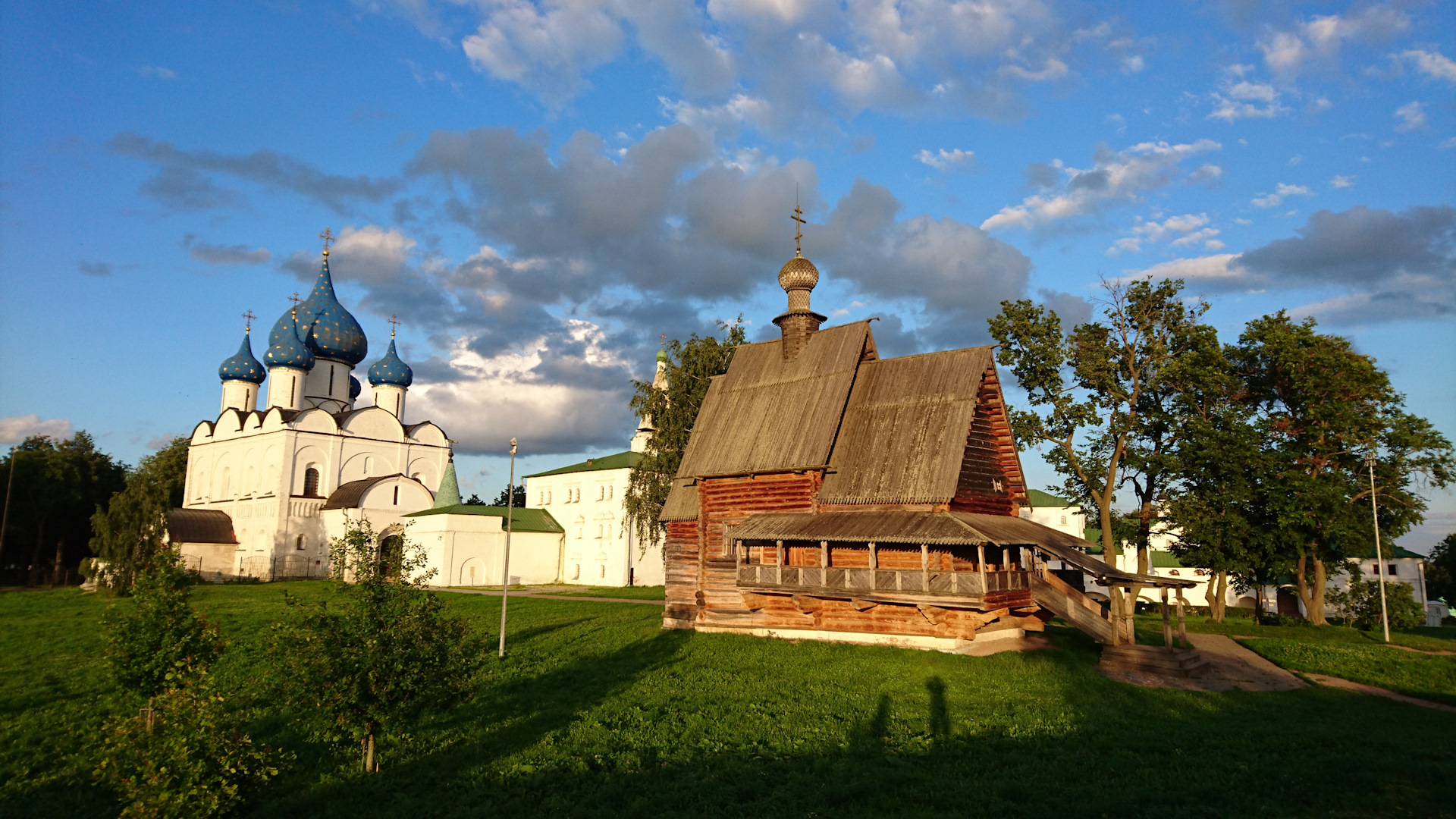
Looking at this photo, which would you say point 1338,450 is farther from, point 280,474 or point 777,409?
point 280,474

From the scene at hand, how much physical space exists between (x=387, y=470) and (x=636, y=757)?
5090 cm

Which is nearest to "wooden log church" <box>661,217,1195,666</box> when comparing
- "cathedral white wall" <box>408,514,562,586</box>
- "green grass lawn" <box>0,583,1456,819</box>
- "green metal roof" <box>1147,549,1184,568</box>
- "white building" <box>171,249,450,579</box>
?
"green grass lawn" <box>0,583,1456,819</box>

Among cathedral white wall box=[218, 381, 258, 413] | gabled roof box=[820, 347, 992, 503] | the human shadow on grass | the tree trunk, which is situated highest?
cathedral white wall box=[218, 381, 258, 413]

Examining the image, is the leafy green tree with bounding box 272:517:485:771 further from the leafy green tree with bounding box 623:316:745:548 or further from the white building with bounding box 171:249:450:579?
the white building with bounding box 171:249:450:579

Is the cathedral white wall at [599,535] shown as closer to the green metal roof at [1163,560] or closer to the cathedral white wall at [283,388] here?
the cathedral white wall at [283,388]

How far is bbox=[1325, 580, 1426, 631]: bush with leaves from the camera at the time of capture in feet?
101

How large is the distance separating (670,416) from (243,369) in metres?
39.2

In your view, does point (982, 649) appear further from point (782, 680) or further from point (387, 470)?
point (387, 470)

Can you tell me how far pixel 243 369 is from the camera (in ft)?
197

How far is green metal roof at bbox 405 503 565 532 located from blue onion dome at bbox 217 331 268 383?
18.1 m

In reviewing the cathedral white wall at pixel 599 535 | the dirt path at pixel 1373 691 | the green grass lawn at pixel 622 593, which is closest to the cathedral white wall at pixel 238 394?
the cathedral white wall at pixel 599 535

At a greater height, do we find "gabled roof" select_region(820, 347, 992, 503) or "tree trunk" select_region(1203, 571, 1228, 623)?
"gabled roof" select_region(820, 347, 992, 503)

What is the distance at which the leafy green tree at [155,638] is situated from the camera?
1309 cm

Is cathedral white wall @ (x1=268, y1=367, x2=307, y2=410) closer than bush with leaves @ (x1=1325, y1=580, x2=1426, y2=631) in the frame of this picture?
No
